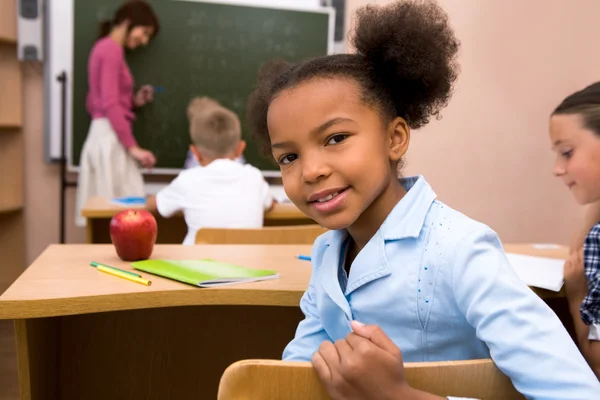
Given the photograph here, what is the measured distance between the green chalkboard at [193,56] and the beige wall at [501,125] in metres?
0.49

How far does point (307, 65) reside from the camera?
1114 millimetres

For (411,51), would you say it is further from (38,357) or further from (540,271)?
(38,357)

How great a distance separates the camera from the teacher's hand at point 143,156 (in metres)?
A: 4.40

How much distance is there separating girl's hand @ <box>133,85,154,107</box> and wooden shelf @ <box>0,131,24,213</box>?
0.84 m

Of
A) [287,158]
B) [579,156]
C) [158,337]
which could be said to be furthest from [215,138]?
[287,158]

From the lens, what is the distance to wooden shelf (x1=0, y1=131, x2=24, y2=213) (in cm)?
449

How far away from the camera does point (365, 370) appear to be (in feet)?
2.50

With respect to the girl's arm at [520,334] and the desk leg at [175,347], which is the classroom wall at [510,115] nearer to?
the desk leg at [175,347]

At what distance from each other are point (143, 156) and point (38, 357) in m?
3.23

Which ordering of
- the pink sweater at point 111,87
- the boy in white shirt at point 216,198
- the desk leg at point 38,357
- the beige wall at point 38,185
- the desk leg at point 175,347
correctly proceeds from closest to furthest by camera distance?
the desk leg at point 38,357, the desk leg at point 175,347, the boy in white shirt at point 216,198, the pink sweater at point 111,87, the beige wall at point 38,185

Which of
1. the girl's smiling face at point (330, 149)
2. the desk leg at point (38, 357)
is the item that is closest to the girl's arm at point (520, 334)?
the girl's smiling face at point (330, 149)

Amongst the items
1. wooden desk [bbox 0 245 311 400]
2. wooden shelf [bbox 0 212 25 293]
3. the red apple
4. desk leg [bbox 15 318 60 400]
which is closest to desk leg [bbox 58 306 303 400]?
wooden desk [bbox 0 245 311 400]

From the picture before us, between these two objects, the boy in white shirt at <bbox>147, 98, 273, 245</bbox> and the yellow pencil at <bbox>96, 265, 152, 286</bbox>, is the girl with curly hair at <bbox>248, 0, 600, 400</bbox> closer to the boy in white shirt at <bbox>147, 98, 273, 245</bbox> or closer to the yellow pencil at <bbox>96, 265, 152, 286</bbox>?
the yellow pencil at <bbox>96, 265, 152, 286</bbox>

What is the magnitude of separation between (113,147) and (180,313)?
2.83 meters
